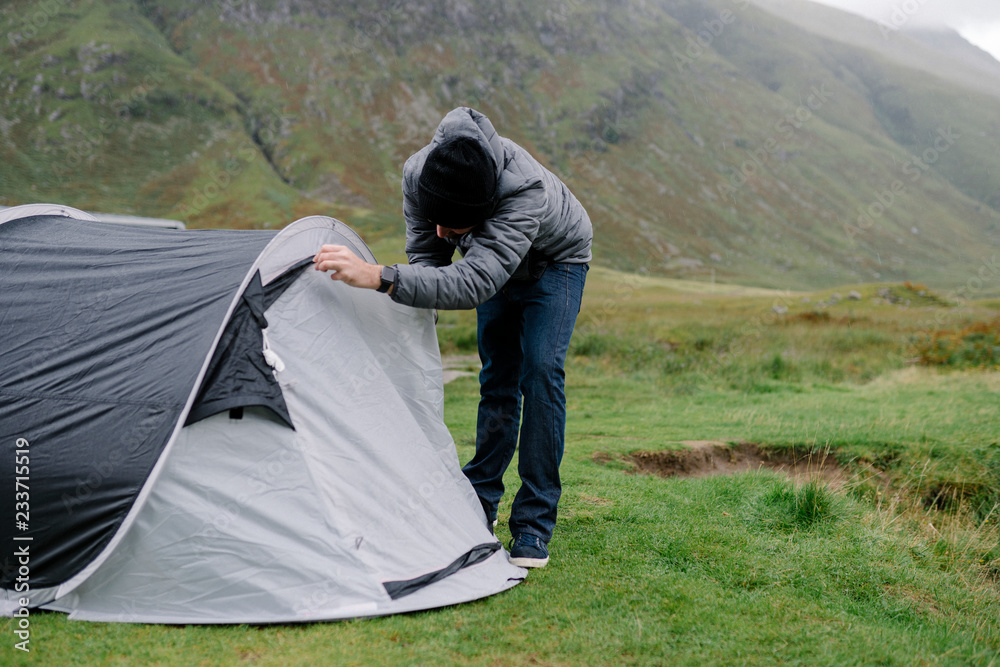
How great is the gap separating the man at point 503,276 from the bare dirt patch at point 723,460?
3.11 m

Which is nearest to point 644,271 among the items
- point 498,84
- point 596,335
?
point 498,84

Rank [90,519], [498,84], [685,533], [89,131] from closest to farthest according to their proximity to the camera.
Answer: [90,519]
[685,533]
[89,131]
[498,84]

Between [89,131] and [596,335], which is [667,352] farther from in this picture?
[89,131]

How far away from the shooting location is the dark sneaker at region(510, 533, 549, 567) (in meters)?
4.02

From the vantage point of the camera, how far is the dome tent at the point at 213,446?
3.32 meters

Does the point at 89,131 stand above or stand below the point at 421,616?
above

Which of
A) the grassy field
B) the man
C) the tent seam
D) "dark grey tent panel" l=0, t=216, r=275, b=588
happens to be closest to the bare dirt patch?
the grassy field

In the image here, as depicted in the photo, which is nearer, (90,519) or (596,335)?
(90,519)

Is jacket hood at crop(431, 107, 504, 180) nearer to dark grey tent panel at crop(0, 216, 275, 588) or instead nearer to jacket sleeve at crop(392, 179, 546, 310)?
jacket sleeve at crop(392, 179, 546, 310)

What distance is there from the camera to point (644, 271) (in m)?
97.9

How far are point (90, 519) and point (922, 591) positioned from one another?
4412 mm

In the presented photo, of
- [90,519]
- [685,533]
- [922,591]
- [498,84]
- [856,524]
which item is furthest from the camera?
[498,84]

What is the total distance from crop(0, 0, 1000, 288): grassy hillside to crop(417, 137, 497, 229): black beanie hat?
71.4 meters

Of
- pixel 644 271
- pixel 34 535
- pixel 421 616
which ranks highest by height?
Result: pixel 34 535
